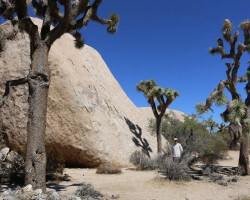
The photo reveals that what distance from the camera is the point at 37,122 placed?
306 inches

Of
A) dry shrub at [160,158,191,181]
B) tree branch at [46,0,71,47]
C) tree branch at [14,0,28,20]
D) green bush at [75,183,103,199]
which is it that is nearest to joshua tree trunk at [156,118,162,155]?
dry shrub at [160,158,191,181]

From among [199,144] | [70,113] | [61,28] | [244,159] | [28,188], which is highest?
[61,28]

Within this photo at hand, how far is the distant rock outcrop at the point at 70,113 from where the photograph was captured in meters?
14.9

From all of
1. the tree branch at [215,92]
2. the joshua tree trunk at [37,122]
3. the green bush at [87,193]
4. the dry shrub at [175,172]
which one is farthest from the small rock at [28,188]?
the tree branch at [215,92]

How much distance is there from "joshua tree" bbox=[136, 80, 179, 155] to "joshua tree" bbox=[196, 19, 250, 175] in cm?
503

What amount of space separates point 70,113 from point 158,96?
6.24 metres

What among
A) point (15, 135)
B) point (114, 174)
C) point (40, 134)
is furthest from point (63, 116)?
point (40, 134)

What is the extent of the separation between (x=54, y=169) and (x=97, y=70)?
954cm

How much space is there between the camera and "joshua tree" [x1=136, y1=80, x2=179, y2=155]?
62.2 ft

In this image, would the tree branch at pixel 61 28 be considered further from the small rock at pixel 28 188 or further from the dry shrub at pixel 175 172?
the dry shrub at pixel 175 172

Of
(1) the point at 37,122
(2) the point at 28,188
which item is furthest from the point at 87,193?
(1) the point at 37,122

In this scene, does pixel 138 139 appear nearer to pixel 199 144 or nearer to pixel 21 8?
pixel 199 144

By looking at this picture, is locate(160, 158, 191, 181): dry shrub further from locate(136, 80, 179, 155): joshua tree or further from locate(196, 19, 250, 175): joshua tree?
locate(136, 80, 179, 155): joshua tree

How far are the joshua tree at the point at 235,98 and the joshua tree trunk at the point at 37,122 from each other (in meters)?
7.68
